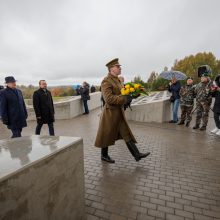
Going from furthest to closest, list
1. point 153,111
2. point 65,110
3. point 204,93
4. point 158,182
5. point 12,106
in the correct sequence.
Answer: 1. point 65,110
2. point 153,111
3. point 204,93
4. point 12,106
5. point 158,182

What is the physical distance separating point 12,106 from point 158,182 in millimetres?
3794

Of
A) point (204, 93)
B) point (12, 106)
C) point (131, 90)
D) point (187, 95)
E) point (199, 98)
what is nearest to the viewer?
point (131, 90)

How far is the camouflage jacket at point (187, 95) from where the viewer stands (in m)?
7.59

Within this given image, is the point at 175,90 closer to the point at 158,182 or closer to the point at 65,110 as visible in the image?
the point at 158,182

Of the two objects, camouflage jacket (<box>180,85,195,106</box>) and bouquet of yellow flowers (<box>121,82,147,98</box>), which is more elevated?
bouquet of yellow flowers (<box>121,82,147,98</box>)

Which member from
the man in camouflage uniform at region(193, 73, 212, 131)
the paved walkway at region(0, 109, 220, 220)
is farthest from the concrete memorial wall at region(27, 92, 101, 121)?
the man in camouflage uniform at region(193, 73, 212, 131)

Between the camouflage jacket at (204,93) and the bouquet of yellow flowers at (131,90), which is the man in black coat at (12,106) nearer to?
the bouquet of yellow flowers at (131,90)

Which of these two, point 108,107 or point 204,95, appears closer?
point 108,107

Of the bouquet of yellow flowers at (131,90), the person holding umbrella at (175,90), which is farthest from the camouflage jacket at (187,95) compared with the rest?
the bouquet of yellow flowers at (131,90)

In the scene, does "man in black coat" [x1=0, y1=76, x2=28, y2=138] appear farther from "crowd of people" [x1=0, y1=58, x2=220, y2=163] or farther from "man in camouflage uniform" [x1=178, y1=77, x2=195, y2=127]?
"man in camouflage uniform" [x1=178, y1=77, x2=195, y2=127]

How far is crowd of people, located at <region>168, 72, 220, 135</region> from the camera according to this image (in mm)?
6484

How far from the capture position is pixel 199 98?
695 centimetres

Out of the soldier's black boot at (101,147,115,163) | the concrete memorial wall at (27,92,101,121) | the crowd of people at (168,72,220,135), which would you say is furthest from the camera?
the concrete memorial wall at (27,92,101,121)

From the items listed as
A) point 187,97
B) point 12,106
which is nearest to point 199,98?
point 187,97
